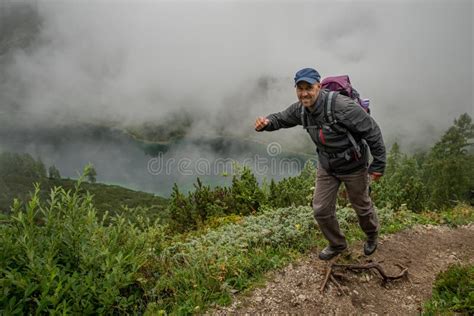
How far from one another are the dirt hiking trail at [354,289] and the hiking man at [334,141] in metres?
0.56

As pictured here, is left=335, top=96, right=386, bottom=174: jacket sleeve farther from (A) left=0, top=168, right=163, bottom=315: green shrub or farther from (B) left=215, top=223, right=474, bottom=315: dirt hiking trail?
(A) left=0, top=168, right=163, bottom=315: green shrub

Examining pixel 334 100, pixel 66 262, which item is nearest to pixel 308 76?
pixel 334 100

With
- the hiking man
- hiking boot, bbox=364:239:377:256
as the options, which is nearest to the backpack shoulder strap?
the hiking man

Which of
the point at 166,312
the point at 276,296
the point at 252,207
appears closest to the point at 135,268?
the point at 166,312

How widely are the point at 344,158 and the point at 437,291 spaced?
2.22 meters

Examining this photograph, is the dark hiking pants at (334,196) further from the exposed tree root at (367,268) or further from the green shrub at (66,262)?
the green shrub at (66,262)

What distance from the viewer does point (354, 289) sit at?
15.7 feet

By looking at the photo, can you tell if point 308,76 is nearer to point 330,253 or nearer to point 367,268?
point 330,253

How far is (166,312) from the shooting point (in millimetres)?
4316

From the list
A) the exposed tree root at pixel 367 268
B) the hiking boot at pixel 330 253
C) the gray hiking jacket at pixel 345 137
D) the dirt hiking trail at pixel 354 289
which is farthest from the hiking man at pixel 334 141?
the dirt hiking trail at pixel 354 289

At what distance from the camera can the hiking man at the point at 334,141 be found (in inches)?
169

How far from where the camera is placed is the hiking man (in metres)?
4.28

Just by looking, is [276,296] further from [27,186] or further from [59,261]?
[27,186]

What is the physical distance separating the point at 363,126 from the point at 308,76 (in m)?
0.88
